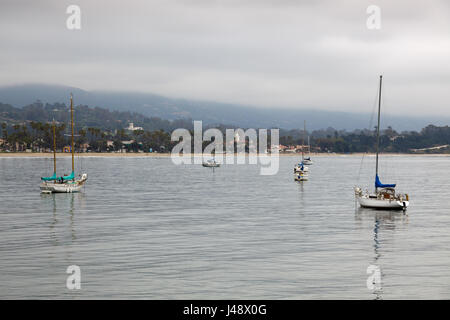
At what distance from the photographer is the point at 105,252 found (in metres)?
41.2

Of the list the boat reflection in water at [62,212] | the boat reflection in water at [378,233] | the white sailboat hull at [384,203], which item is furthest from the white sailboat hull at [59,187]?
the white sailboat hull at [384,203]

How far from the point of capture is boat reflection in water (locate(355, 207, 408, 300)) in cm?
3219

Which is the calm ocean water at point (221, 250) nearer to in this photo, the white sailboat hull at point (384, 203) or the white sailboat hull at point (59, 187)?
the white sailboat hull at point (384, 203)

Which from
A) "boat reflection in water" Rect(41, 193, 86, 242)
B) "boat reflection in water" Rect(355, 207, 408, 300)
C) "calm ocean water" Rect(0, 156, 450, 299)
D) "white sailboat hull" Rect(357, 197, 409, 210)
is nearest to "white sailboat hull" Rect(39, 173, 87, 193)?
"boat reflection in water" Rect(41, 193, 86, 242)

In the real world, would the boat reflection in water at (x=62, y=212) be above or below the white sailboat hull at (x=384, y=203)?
below

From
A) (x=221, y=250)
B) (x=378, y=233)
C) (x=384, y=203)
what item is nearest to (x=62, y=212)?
(x=221, y=250)

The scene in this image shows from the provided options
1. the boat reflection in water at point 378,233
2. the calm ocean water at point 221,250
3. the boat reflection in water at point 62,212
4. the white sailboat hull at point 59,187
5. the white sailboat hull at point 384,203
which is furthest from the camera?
the white sailboat hull at point 59,187

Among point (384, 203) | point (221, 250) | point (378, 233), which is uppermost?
point (384, 203)

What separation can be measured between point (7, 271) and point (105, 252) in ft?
26.6

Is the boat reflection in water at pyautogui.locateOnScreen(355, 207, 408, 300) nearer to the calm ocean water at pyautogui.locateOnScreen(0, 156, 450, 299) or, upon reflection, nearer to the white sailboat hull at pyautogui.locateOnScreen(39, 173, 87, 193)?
the calm ocean water at pyautogui.locateOnScreen(0, 156, 450, 299)

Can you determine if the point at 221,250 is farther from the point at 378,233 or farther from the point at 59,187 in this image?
the point at 59,187

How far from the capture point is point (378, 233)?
53.7 meters

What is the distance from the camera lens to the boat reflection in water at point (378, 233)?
32.2 meters

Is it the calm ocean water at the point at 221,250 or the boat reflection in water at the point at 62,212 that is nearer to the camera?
the calm ocean water at the point at 221,250
